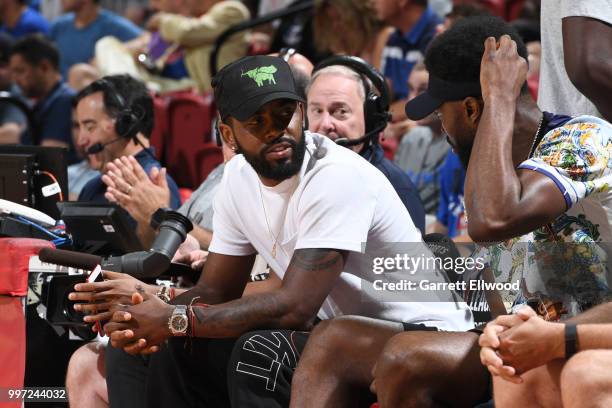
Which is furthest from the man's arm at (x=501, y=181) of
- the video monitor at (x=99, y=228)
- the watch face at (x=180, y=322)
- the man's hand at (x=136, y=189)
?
the man's hand at (x=136, y=189)

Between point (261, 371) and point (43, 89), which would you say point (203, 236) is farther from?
point (43, 89)

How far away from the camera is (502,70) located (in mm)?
2998

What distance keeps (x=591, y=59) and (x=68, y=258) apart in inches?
68.5

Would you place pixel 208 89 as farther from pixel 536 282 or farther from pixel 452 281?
pixel 536 282

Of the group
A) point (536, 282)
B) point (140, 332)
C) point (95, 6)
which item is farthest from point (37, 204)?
point (95, 6)

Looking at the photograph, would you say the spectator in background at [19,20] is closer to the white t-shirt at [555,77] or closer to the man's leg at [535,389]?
the white t-shirt at [555,77]

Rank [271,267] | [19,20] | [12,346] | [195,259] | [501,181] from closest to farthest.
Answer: [501,181] → [271,267] → [12,346] → [195,259] → [19,20]

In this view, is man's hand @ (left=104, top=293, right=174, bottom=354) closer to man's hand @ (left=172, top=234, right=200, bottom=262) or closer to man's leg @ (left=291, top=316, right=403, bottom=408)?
man's leg @ (left=291, top=316, right=403, bottom=408)

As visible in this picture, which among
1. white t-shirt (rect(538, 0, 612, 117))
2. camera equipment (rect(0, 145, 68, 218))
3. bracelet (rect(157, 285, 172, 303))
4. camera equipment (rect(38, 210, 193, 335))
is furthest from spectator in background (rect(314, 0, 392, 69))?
bracelet (rect(157, 285, 172, 303))

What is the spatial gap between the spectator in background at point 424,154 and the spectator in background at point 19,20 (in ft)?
16.0

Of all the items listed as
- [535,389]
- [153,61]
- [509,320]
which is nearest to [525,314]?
[509,320]

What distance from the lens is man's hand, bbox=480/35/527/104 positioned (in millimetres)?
2973

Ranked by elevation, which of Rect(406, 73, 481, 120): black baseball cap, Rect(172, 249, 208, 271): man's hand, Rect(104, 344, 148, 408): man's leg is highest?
Rect(406, 73, 481, 120): black baseball cap

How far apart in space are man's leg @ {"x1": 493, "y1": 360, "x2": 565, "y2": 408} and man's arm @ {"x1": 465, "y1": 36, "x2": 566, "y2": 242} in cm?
35
